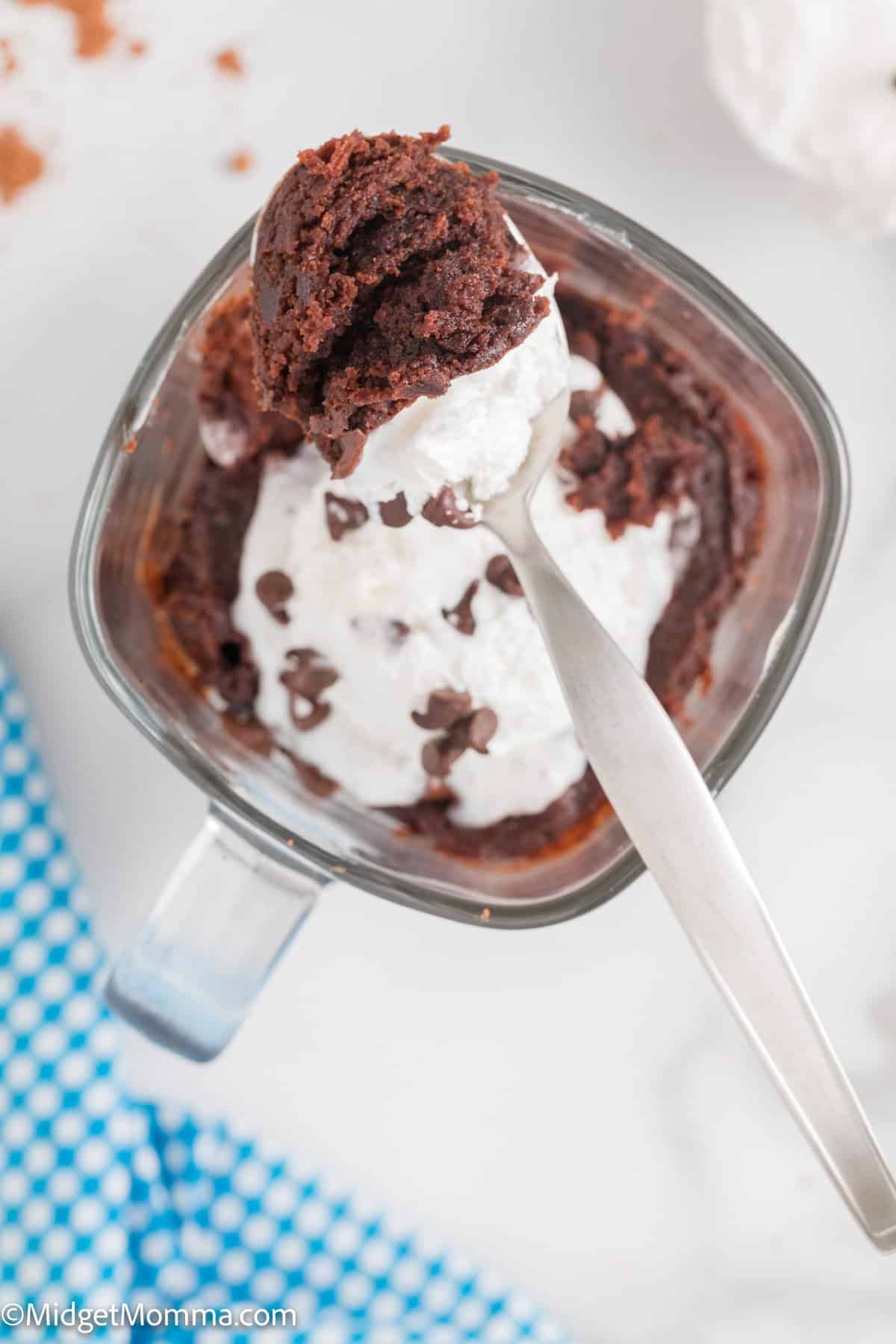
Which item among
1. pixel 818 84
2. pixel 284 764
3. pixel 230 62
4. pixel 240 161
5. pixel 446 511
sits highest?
pixel 818 84

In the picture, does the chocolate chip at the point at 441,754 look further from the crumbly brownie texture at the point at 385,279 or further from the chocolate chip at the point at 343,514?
the crumbly brownie texture at the point at 385,279

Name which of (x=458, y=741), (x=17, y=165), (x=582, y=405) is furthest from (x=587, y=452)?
(x=17, y=165)

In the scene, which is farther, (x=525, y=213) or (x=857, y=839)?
(x=857, y=839)

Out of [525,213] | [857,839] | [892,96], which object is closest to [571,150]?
[525,213]

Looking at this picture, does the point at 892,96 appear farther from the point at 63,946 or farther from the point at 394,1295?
the point at 394,1295

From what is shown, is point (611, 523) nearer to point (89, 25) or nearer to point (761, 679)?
point (761, 679)

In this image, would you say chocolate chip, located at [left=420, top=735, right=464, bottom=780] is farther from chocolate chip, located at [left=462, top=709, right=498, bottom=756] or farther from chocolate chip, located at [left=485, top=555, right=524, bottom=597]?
chocolate chip, located at [left=485, top=555, right=524, bottom=597]
